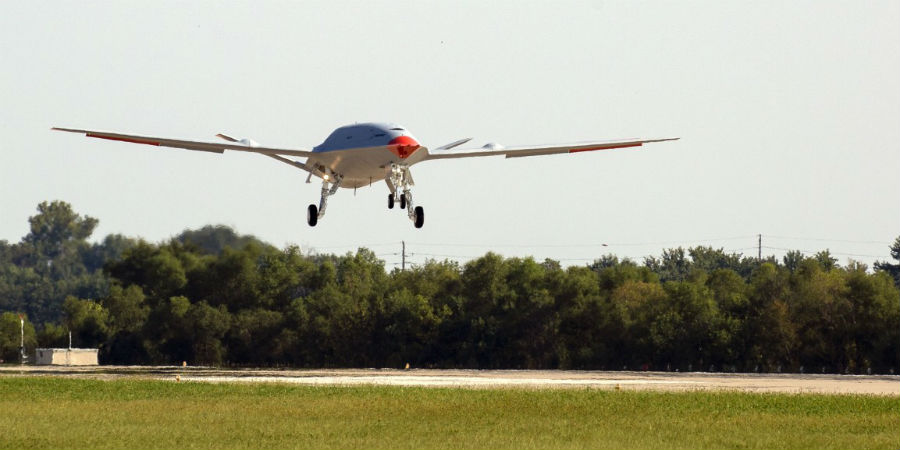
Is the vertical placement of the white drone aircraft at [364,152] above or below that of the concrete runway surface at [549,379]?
above

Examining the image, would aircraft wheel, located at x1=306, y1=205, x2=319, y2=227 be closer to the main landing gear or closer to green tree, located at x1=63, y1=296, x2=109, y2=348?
the main landing gear

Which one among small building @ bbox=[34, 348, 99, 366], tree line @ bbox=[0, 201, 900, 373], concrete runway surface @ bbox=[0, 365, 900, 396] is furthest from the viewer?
small building @ bbox=[34, 348, 99, 366]

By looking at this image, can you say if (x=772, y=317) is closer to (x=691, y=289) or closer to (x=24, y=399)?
(x=691, y=289)

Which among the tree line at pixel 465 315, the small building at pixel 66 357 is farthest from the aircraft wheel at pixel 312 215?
the small building at pixel 66 357

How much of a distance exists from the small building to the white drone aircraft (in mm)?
59695

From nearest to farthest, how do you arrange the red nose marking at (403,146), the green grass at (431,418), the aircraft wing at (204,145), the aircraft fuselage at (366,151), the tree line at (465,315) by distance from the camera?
the green grass at (431,418) → the red nose marking at (403,146) → the aircraft fuselage at (366,151) → the aircraft wing at (204,145) → the tree line at (465,315)

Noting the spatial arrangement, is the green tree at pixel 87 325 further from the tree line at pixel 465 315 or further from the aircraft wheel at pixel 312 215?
the aircraft wheel at pixel 312 215

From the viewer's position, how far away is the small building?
377ft

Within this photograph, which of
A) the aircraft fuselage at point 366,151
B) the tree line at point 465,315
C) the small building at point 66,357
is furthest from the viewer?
the small building at point 66,357

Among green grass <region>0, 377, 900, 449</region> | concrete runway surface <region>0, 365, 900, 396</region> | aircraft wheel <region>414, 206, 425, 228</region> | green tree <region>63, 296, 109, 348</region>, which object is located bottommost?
green grass <region>0, 377, 900, 449</region>

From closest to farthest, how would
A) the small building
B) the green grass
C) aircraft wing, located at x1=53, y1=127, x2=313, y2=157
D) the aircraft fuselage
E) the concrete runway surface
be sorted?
the green grass, the aircraft fuselage, aircraft wing, located at x1=53, y1=127, x2=313, y2=157, the concrete runway surface, the small building

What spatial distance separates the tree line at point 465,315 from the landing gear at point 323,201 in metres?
34.9

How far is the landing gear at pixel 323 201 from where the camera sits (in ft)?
193

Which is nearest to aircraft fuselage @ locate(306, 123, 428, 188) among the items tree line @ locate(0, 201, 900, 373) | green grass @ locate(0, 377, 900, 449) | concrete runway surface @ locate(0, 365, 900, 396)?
green grass @ locate(0, 377, 900, 449)
